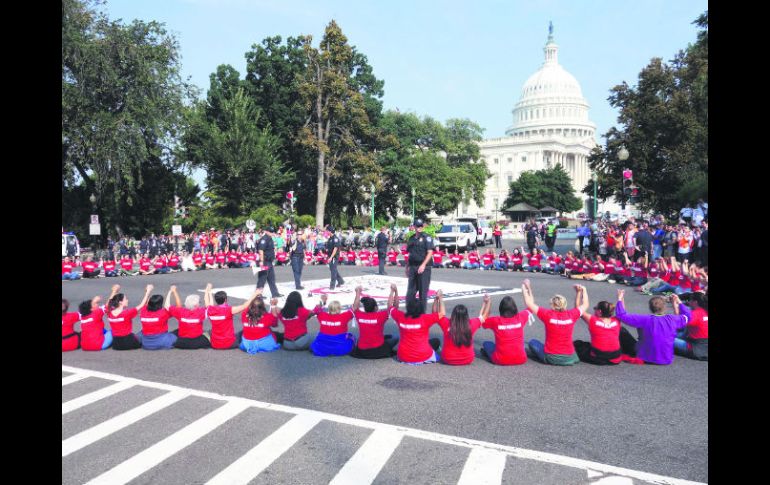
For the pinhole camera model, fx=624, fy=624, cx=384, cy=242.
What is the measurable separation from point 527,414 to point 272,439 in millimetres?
2880

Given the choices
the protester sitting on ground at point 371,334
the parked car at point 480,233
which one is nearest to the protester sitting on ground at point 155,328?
the protester sitting on ground at point 371,334

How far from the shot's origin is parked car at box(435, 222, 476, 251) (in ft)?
126

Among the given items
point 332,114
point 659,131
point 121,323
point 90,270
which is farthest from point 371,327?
point 332,114

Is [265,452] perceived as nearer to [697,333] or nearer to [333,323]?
[333,323]

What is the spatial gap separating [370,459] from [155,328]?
6.23 meters

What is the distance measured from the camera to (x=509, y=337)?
9.29 m

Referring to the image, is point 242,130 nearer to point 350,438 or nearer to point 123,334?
point 123,334

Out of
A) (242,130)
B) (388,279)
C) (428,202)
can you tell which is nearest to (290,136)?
(242,130)

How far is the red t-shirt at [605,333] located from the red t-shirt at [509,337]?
3.36 ft

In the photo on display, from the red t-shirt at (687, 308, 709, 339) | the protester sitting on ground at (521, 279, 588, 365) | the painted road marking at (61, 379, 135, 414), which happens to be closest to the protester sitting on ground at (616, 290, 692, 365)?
the red t-shirt at (687, 308, 709, 339)

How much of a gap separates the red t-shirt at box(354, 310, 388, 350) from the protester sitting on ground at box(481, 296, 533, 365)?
5.47ft

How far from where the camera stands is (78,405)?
768cm

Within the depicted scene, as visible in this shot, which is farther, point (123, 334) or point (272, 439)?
point (123, 334)
